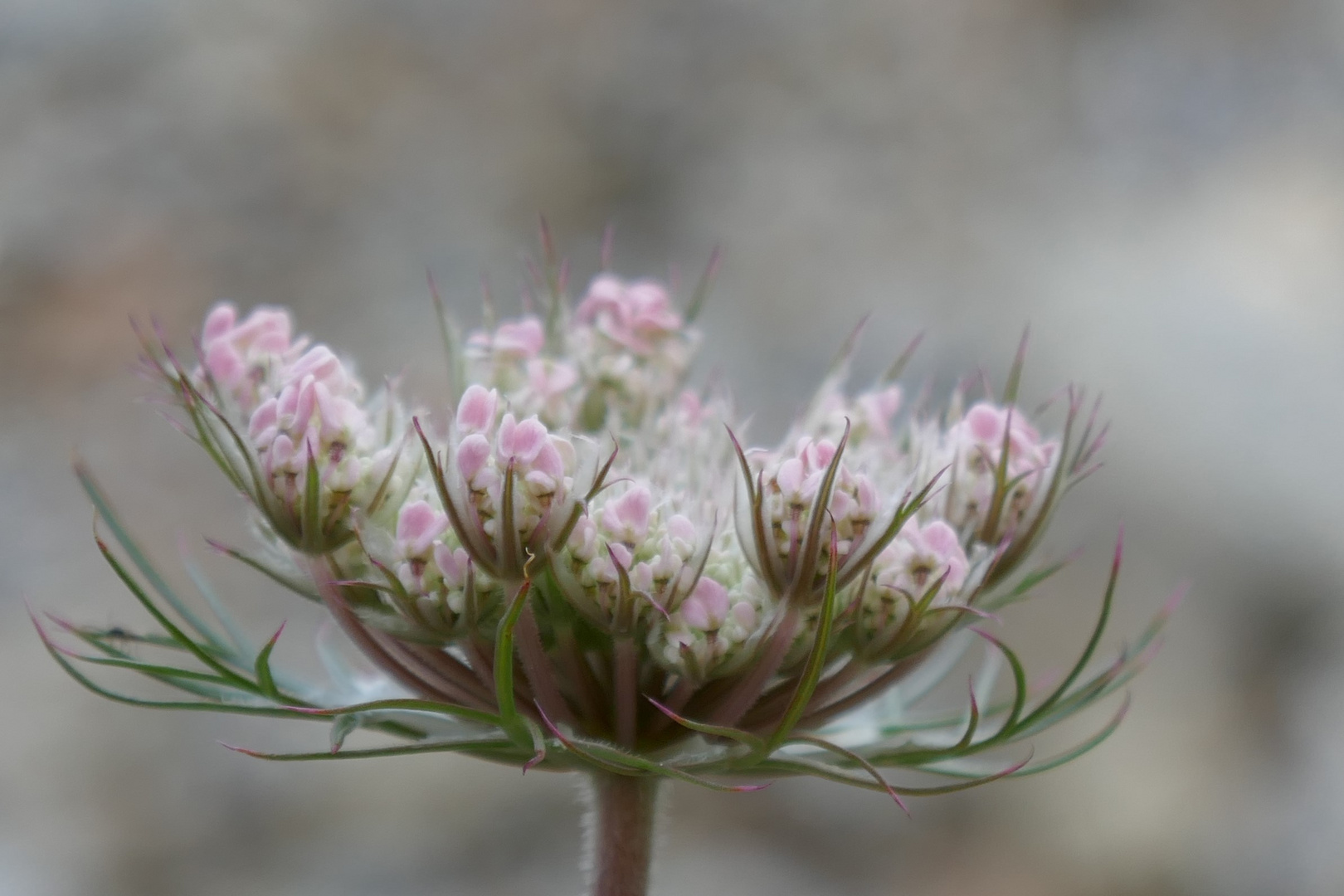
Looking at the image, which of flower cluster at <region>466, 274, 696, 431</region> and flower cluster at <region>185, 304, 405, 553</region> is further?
flower cluster at <region>466, 274, 696, 431</region>

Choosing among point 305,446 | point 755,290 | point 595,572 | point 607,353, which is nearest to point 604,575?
point 595,572

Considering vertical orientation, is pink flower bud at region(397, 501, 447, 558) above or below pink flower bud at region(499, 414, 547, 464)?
below

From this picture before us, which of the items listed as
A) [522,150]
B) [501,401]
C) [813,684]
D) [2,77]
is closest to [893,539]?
[813,684]

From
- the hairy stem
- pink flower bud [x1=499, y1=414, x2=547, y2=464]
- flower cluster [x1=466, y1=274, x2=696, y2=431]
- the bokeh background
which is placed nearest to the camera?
pink flower bud [x1=499, y1=414, x2=547, y2=464]

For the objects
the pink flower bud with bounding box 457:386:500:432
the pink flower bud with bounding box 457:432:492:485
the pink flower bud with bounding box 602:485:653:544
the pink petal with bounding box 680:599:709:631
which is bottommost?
the pink petal with bounding box 680:599:709:631

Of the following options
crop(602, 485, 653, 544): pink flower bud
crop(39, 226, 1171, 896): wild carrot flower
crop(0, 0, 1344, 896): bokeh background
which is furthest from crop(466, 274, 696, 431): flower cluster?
crop(0, 0, 1344, 896): bokeh background

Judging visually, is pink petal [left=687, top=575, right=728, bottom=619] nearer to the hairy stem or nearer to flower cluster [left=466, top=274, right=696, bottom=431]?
the hairy stem

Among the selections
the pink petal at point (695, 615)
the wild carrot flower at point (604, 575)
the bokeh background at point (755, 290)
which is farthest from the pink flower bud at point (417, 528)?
the bokeh background at point (755, 290)
